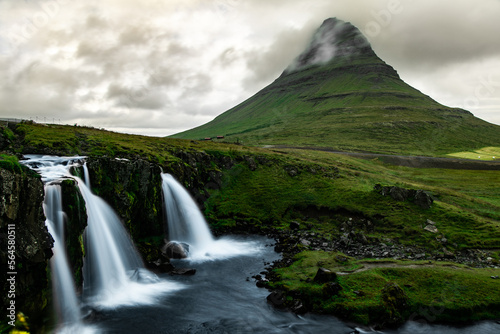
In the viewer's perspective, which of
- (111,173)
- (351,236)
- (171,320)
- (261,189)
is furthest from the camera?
(261,189)

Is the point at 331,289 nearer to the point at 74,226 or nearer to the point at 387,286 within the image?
the point at 387,286

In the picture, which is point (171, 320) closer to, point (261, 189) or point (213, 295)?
point (213, 295)

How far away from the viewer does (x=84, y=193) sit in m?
28.0

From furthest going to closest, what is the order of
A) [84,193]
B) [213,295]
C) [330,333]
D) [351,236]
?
[351,236] < [84,193] < [213,295] < [330,333]

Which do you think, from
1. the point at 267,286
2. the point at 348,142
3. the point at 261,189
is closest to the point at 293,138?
the point at 348,142

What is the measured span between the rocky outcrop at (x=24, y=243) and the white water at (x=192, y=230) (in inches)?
645

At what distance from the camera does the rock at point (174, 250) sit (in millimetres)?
33969

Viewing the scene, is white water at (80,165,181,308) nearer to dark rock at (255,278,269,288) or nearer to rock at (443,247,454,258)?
dark rock at (255,278,269,288)

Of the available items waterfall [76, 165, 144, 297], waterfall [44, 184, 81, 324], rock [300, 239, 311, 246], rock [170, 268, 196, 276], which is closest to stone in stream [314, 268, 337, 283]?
rock [300, 239, 311, 246]

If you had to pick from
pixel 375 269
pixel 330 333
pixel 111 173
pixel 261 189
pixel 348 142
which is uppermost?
pixel 348 142

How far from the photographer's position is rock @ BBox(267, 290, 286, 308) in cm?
2347

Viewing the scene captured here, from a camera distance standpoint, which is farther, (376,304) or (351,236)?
(351,236)

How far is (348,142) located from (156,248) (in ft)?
524

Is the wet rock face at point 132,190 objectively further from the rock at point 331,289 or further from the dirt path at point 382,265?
the dirt path at point 382,265
